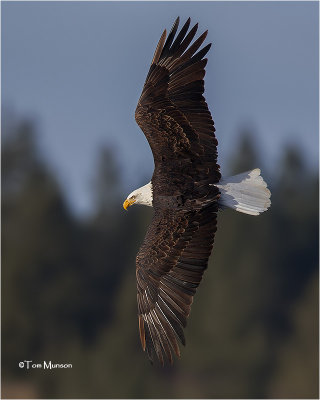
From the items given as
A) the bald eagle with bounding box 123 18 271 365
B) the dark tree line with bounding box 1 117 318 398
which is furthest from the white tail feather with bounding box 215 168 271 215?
the dark tree line with bounding box 1 117 318 398

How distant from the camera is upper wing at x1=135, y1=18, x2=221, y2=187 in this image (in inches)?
372

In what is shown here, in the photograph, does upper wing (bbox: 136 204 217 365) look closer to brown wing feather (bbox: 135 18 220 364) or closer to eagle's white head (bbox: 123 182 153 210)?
brown wing feather (bbox: 135 18 220 364)

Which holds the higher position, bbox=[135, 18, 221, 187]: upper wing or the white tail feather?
bbox=[135, 18, 221, 187]: upper wing

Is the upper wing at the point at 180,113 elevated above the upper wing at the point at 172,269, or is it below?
above

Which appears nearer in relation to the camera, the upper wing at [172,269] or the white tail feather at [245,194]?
the upper wing at [172,269]

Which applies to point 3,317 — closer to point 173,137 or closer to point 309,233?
point 309,233

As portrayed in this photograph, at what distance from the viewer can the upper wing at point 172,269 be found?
9547 millimetres

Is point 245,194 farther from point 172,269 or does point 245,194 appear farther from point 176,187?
point 172,269

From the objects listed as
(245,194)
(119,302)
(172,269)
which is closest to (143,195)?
(172,269)

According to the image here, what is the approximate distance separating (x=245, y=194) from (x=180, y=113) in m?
1.05

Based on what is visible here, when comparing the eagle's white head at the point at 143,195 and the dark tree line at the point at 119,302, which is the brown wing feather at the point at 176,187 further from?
the dark tree line at the point at 119,302

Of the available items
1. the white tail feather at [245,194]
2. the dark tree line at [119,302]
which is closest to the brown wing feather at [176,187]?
the white tail feather at [245,194]

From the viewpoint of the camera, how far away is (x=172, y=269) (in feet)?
31.7

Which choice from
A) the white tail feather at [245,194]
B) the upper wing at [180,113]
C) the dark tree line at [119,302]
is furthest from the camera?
the dark tree line at [119,302]
